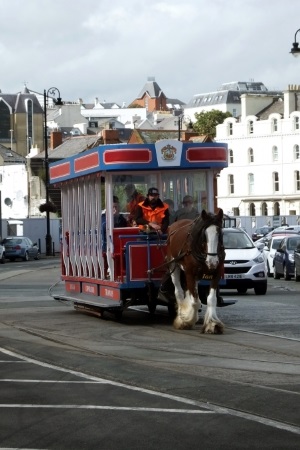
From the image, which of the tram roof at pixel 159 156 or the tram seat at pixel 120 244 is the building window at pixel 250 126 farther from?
the tram seat at pixel 120 244

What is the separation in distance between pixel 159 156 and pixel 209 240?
9.55 feet

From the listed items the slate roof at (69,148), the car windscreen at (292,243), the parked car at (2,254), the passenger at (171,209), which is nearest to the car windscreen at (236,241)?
the car windscreen at (292,243)

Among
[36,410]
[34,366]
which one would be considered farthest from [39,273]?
[36,410]

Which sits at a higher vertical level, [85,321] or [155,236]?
[155,236]

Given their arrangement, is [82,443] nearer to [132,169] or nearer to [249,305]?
[132,169]

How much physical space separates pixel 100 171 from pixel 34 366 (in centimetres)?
747

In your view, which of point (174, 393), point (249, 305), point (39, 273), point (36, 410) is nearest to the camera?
point (36, 410)

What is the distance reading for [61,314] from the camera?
25469 millimetres

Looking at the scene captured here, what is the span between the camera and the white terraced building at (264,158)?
122 metres

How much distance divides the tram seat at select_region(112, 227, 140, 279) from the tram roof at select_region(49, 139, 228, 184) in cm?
108

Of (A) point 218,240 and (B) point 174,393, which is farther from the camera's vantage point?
(A) point 218,240

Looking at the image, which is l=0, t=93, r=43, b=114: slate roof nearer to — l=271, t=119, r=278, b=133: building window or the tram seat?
l=271, t=119, r=278, b=133: building window

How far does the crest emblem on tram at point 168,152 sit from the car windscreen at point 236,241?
40.0 feet

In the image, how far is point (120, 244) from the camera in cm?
2227
